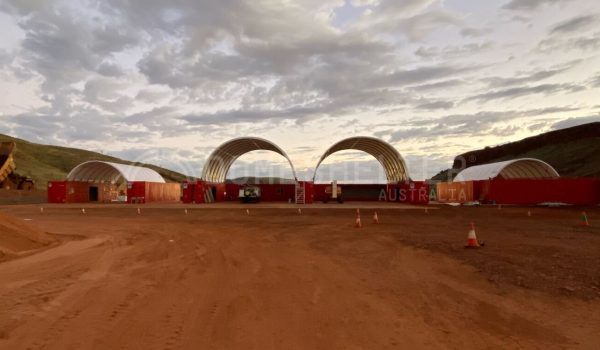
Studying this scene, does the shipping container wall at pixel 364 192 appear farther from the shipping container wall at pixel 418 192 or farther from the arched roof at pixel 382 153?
the shipping container wall at pixel 418 192

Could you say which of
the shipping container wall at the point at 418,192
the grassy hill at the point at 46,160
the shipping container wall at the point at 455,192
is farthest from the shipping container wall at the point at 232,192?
the grassy hill at the point at 46,160

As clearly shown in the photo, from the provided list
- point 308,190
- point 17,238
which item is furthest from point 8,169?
point 17,238

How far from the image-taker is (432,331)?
5.82m

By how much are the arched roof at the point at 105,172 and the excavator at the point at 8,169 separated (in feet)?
21.5

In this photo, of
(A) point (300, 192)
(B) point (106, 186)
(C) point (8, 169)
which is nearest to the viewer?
(A) point (300, 192)

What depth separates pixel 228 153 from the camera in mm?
53375

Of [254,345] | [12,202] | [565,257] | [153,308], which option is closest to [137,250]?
[153,308]

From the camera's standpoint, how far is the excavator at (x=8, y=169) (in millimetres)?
48500

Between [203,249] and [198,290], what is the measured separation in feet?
18.1

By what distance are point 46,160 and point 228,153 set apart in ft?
261

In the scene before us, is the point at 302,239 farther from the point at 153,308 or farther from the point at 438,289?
the point at 153,308

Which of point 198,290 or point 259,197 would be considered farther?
point 259,197

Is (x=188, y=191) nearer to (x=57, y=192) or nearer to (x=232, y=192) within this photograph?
(x=232, y=192)

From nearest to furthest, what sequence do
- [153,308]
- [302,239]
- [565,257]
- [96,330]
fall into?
1. [96,330]
2. [153,308]
3. [565,257]
4. [302,239]
